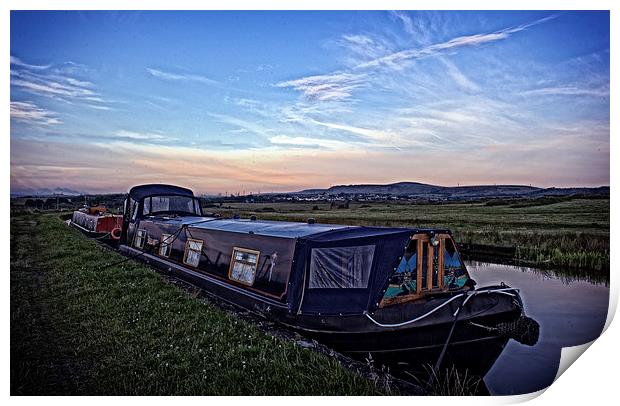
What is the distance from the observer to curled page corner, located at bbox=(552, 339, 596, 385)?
516 centimetres

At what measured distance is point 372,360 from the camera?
4922 millimetres

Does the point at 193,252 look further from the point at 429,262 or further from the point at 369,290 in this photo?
the point at 429,262

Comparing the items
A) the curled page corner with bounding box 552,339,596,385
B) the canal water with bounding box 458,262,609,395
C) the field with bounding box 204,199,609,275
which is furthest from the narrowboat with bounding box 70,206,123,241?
the curled page corner with bounding box 552,339,596,385

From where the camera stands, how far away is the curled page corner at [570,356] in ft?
16.9

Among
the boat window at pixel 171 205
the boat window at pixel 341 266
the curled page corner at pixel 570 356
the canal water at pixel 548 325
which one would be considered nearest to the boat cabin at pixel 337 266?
the boat window at pixel 341 266

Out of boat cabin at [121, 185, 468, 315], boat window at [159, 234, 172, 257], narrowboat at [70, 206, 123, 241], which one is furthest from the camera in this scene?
narrowboat at [70, 206, 123, 241]

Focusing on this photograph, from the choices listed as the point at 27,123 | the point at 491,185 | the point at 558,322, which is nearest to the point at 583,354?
the point at 558,322

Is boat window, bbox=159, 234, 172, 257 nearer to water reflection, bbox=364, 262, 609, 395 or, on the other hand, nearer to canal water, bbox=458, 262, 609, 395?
water reflection, bbox=364, 262, 609, 395

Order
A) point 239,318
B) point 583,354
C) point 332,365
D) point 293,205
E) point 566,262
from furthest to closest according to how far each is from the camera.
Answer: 1. point 293,205
2. point 566,262
3. point 239,318
4. point 583,354
5. point 332,365

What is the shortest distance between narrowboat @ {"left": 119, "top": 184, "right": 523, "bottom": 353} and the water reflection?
180 mm

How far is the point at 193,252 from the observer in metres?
7.89

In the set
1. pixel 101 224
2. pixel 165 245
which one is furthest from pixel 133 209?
pixel 101 224
